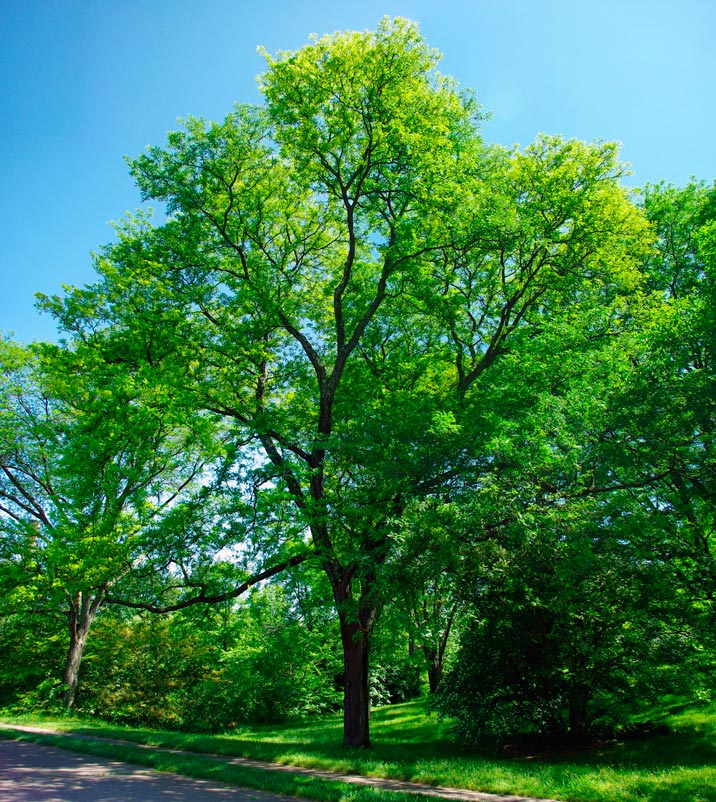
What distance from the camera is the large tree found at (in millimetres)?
12898

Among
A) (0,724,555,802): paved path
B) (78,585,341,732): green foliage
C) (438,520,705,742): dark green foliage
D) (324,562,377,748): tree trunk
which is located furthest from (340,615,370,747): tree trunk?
(78,585,341,732): green foliage

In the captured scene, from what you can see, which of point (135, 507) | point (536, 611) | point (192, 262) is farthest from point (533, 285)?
point (135, 507)

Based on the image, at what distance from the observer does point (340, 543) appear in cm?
1419

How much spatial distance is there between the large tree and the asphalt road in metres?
4.07

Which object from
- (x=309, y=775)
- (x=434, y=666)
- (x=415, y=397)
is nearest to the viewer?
(x=309, y=775)

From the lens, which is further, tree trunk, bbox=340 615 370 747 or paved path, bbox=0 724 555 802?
tree trunk, bbox=340 615 370 747

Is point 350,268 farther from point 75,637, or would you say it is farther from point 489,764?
point 75,637

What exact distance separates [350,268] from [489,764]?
1184 centimetres

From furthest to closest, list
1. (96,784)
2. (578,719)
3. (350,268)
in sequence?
(350,268) → (578,719) → (96,784)

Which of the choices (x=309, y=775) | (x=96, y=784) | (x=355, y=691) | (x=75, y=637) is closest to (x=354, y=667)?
(x=355, y=691)

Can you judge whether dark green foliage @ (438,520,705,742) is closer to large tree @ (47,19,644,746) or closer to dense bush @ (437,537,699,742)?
dense bush @ (437,537,699,742)

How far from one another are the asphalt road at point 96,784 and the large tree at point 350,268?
13.3 feet

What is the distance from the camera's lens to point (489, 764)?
33.1ft

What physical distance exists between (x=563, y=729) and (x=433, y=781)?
497 cm
